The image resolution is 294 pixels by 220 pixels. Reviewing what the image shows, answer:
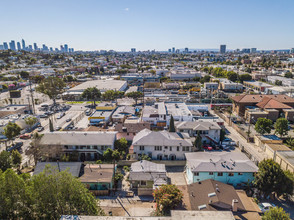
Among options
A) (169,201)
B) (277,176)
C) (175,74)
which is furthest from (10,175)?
(175,74)

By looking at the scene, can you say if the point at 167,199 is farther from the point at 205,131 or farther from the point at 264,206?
the point at 205,131

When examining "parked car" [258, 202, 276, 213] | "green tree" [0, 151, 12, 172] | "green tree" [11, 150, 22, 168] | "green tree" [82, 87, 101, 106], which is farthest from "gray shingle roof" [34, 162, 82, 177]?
"green tree" [82, 87, 101, 106]

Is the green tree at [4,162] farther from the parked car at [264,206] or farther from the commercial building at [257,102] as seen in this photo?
the commercial building at [257,102]

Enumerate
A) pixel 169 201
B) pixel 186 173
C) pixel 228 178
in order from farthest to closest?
1. pixel 186 173
2. pixel 228 178
3. pixel 169 201

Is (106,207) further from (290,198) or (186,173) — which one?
(290,198)

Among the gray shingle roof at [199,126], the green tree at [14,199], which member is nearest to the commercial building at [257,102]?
the gray shingle roof at [199,126]

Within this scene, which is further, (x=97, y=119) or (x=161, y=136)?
Result: (x=97, y=119)
